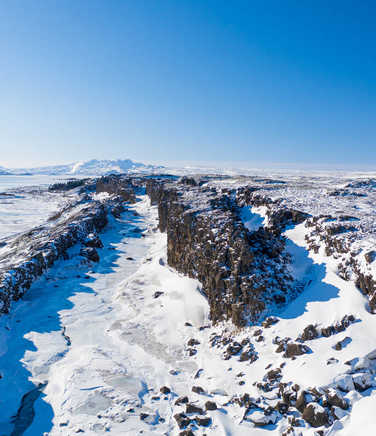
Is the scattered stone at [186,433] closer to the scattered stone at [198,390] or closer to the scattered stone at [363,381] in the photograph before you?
the scattered stone at [198,390]

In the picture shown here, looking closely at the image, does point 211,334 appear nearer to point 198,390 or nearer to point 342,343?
point 198,390

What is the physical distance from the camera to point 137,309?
23.5 m

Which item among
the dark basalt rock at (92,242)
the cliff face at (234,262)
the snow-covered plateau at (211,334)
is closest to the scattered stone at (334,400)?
the snow-covered plateau at (211,334)

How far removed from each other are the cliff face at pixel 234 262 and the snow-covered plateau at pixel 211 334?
0.36 feet

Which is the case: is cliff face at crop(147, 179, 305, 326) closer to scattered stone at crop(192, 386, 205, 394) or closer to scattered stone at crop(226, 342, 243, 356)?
scattered stone at crop(226, 342, 243, 356)

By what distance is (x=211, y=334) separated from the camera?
18.8 m

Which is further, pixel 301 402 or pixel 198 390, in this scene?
pixel 198 390

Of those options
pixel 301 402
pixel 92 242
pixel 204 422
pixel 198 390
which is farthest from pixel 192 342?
pixel 92 242

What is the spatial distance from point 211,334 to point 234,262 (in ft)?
17.5

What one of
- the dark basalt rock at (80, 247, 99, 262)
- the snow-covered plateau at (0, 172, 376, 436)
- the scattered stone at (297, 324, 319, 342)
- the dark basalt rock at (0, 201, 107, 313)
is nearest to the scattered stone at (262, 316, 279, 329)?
the snow-covered plateau at (0, 172, 376, 436)

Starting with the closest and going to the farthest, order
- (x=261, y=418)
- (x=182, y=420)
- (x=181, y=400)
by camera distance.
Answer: (x=261, y=418) < (x=182, y=420) < (x=181, y=400)

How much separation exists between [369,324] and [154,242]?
34.2 meters

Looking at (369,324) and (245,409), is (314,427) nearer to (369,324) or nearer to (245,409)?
(245,409)

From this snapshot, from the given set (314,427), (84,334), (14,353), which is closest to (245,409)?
(314,427)
